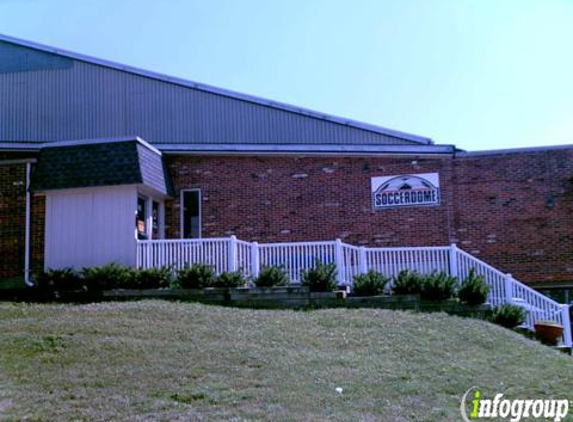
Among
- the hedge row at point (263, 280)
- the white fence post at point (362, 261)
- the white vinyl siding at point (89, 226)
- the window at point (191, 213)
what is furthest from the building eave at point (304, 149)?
the hedge row at point (263, 280)

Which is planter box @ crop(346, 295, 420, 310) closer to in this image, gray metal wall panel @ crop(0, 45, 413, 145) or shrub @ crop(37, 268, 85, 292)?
shrub @ crop(37, 268, 85, 292)

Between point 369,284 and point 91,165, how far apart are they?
7.16 metres

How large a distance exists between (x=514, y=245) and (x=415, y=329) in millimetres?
7080

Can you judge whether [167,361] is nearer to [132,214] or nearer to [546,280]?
[132,214]

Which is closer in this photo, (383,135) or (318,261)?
(318,261)

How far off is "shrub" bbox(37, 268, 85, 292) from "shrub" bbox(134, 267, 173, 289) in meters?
1.18

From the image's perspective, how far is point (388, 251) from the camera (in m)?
15.7

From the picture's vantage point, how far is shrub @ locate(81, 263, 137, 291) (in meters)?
15.2

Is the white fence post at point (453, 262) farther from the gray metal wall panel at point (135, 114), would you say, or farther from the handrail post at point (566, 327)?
the gray metal wall panel at point (135, 114)

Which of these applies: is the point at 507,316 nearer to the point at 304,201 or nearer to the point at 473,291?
the point at 473,291

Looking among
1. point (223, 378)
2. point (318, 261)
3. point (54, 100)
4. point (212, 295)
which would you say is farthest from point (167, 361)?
point (54, 100)

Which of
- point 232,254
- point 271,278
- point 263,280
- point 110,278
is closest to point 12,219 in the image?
point 110,278

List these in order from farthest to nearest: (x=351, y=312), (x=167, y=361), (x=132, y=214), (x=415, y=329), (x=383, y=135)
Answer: (x=383, y=135) → (x=132, y=214) → (x=351, y=312) → (x=415, y=329) → (x=167, y=361)

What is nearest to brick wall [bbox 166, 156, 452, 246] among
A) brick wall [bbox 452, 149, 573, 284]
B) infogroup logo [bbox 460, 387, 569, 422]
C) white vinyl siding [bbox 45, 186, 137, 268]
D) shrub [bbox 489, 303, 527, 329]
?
brick wall [bbox 452, 149, 573, 284]
